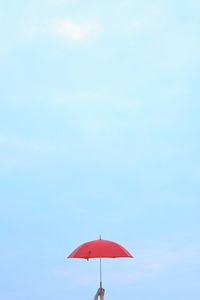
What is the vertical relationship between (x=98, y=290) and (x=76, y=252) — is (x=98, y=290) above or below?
below

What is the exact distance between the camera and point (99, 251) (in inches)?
518

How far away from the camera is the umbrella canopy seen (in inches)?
516

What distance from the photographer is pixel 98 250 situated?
13.2 m

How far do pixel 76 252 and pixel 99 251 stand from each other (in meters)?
0.61

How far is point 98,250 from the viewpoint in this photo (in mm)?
13156

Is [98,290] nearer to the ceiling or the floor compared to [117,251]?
nearer to the floor

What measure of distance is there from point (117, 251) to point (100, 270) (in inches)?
25.9

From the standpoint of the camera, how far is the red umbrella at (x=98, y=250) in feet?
43.0

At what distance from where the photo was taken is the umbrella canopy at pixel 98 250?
13102mm

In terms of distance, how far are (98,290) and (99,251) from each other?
966mm

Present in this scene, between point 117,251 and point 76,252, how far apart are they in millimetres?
1081

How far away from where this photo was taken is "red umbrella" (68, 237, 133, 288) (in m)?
13.1

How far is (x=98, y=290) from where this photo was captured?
12.8m

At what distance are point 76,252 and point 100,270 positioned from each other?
79 centimetres
